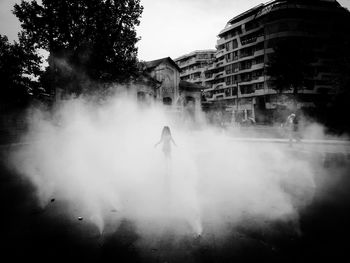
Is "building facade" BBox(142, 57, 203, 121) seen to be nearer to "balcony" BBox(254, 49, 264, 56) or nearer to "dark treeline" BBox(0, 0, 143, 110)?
"dark treeline" BBox(0, 0, 143, 110)

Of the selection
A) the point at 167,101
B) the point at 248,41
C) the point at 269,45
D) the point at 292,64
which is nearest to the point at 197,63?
the point at 248,41

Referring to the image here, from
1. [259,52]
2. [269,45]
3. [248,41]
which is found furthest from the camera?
[248,41]

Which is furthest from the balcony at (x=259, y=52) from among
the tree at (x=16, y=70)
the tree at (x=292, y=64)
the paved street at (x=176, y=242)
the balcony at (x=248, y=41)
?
the paved street at (x=176, y=242)

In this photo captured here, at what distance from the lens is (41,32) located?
16.7 metres

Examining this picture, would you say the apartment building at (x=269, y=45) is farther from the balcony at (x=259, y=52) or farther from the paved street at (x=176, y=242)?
the paved street at (x=176, y=242)

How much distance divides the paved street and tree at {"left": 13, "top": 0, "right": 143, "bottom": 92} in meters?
14.4

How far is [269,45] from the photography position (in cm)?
4500

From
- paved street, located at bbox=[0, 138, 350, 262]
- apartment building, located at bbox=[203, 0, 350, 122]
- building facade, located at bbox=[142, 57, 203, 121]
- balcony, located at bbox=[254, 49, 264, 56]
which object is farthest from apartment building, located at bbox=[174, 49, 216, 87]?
paved street, located at bbox=[0, 138, 350, 262]

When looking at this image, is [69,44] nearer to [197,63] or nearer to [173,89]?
[173,89]

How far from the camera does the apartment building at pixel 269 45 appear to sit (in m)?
42.5

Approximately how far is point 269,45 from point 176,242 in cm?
5075

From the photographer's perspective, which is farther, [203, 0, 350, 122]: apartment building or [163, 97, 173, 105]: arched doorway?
[203, 0, 350, 122]: apartment building

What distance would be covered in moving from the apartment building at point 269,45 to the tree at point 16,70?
2994cm

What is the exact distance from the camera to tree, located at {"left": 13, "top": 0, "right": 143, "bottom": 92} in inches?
642
